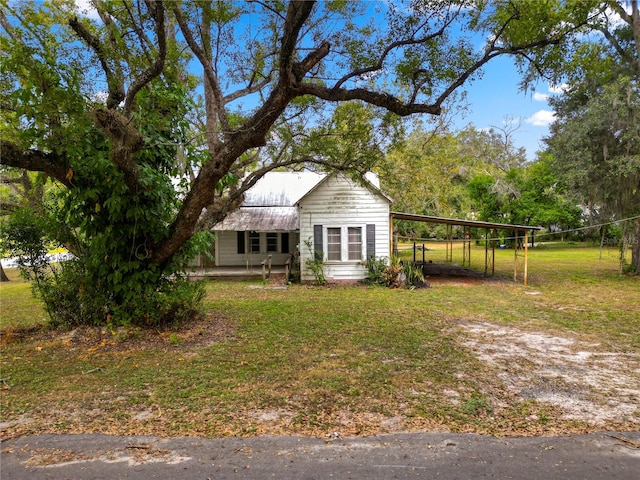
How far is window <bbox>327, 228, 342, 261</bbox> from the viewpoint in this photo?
45.9 ft

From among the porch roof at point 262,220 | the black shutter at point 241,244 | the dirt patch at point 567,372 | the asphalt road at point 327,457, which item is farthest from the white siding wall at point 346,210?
the asphalt road at point 327,457

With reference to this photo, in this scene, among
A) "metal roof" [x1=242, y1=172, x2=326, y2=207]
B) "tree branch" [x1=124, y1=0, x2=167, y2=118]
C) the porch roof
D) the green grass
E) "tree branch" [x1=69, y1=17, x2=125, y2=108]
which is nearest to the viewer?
"tree branch" [x1=124, y1=0, x2=167, y2=118]

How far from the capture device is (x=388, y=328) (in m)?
7.44

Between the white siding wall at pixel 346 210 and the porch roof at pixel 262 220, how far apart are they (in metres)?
1.27

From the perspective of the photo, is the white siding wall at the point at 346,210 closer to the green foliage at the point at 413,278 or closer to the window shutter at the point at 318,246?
the window shutter at the point at 318,246

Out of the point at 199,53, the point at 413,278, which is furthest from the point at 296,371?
the point at 413,278

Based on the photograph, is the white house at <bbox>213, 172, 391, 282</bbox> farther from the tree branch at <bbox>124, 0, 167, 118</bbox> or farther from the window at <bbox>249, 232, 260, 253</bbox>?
the tree branch at <bbox>124, 0, 167, 118</bbox>

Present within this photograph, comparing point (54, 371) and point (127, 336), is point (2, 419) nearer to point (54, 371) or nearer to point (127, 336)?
point (54, 371)

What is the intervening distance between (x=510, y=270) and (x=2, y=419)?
59.9 feet

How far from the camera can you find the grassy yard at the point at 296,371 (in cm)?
370

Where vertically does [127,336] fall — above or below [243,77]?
below

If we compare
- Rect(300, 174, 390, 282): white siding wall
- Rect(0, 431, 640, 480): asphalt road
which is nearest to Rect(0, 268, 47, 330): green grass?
Rect(0, 431, 640, 480): asphalt road

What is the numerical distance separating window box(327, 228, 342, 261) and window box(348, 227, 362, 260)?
15.7 inches

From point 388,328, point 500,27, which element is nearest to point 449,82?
point 500,27
